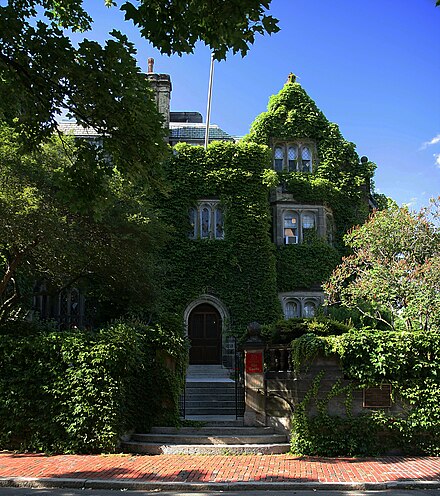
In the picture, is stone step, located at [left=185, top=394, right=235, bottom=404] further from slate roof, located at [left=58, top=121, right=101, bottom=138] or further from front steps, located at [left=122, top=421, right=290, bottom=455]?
slate roof, located at [left=58, top=121, right=101, bottom=138]

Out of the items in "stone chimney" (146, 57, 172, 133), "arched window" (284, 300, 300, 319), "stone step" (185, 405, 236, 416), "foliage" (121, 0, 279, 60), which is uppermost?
"stone chimney" (146, 57, 172, 133)

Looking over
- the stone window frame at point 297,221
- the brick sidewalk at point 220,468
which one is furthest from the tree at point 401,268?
the brick sidewalk at point 220,468

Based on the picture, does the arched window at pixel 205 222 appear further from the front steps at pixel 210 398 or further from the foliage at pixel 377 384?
the foliage at pixel 377 384

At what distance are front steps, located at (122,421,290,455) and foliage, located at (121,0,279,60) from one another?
8424 millimetres

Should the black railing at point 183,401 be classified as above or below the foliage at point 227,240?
below

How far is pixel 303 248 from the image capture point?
26.3 metres

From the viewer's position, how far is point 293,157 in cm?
2844

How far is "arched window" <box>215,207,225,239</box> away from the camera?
1027 inches

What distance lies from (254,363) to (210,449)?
2.53 meters

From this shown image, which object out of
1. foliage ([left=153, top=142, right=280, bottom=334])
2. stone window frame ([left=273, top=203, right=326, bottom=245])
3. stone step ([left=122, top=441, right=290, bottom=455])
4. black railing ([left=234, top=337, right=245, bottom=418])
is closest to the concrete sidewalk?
stone step ([left=122, top=441, right=290, bottom=455])

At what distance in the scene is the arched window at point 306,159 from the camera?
28.3 m

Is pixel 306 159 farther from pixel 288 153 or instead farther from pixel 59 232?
pixel 59 232

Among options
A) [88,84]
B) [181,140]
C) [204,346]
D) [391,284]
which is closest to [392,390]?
[391,284]

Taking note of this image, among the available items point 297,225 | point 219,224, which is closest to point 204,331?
point 219,224
